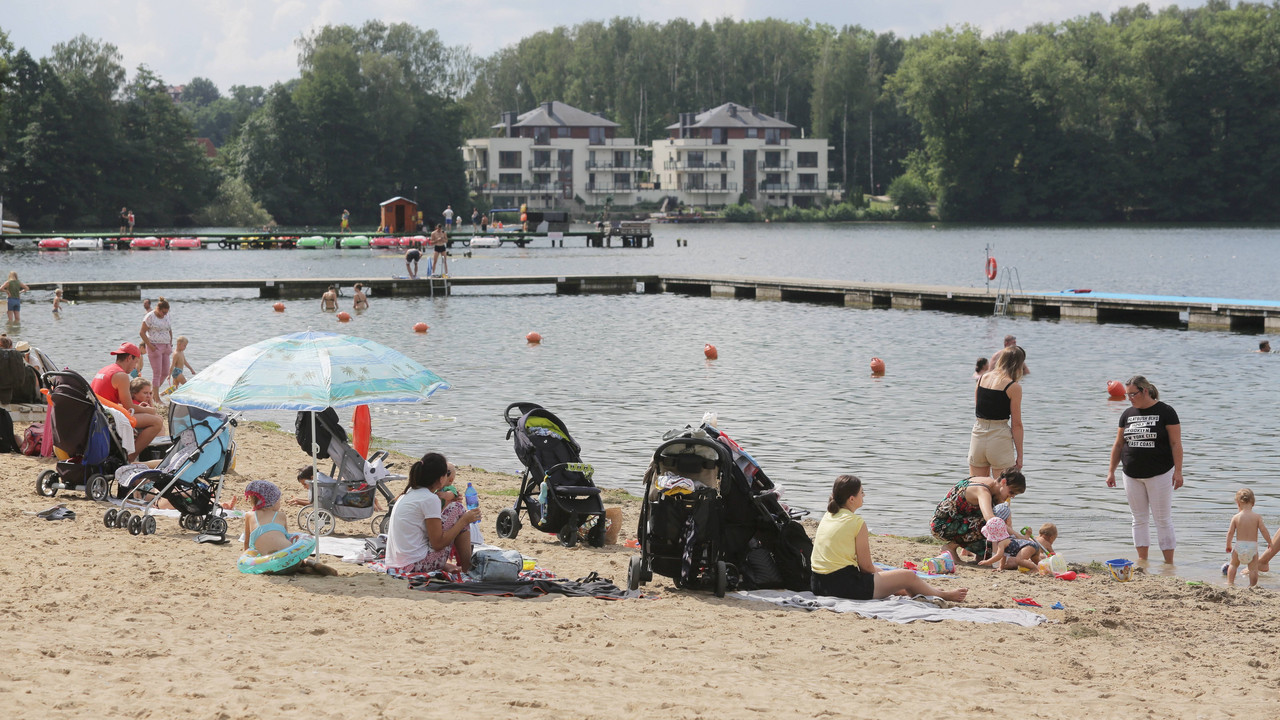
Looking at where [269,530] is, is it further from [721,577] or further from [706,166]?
[706,166]

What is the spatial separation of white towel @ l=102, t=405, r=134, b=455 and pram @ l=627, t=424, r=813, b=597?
538 cm

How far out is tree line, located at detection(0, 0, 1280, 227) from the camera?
10350 centimetres

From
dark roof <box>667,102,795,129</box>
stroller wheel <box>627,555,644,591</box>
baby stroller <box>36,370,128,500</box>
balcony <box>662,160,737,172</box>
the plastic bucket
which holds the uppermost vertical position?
dark roof <box>667,102,795,129</box>

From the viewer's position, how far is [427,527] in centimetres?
920

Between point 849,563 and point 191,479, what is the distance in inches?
218

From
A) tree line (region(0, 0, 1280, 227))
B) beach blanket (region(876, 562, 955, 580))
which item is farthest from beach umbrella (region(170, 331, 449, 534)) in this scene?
tree line (region(0, 0, 1280, 227))

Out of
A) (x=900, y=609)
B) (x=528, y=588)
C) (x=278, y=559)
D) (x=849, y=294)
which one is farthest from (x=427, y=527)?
(x=849, y=294)

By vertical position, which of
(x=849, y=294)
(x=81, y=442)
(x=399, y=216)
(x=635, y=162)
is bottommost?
(x=81, y=442)

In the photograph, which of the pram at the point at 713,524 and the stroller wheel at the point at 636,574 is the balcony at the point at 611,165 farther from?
the stroller wheel at the point at 636,574

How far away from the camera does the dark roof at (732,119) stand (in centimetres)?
13950

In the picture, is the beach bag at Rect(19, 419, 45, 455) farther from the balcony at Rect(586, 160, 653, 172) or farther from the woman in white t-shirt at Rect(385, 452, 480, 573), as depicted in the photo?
the balcony at Rect(586, 160, 653, 172)

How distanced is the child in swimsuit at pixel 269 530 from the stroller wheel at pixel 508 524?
1.90 metres

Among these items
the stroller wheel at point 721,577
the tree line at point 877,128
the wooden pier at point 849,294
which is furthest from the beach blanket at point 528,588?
the tree line at point 877,128

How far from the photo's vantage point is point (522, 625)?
7953 mm
